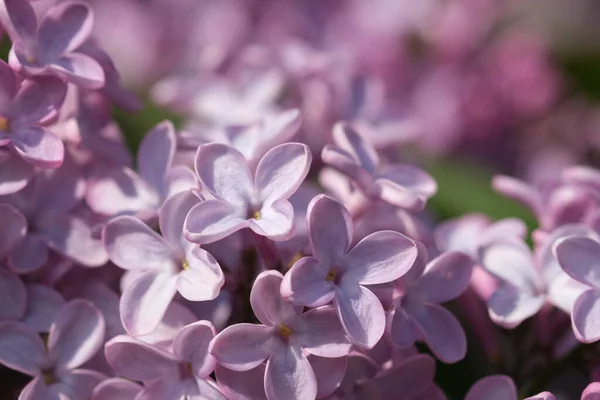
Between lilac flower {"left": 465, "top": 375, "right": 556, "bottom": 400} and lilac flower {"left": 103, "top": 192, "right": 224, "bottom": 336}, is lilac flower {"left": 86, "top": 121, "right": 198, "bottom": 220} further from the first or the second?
lilac flower {"left": 465, "top": 375, "right": 556, "bottom": 400}

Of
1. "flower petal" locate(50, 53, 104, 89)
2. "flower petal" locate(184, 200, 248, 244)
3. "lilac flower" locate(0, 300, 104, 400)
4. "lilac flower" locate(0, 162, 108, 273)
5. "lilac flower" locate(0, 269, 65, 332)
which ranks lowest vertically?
"lilac flower" locate(0, 300, 104, 400)

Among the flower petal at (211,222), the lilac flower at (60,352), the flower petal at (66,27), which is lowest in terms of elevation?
the lilac flower at (60,352)

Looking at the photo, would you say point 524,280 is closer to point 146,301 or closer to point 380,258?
point 380,258

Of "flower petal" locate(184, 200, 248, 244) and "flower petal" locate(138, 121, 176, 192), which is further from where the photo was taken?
"flower petal" locate(138, 121, 176, 192)

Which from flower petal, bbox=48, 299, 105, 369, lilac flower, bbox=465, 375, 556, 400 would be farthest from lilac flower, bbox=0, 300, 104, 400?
lilac flower, bbox=465, 375, 556, 400

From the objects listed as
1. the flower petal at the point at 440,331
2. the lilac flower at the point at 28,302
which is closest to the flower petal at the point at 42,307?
the lilac flower at the point at 28,302

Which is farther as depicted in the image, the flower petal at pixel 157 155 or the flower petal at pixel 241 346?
the flower petal at pixel 157 155

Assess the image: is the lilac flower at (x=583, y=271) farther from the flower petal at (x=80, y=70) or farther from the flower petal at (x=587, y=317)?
the flower petal at (x=80, y=70)

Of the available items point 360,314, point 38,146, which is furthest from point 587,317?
point 38,146
